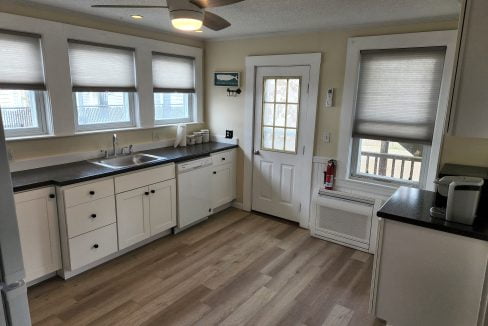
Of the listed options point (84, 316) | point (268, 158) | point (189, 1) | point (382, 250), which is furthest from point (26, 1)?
point (382, 250)

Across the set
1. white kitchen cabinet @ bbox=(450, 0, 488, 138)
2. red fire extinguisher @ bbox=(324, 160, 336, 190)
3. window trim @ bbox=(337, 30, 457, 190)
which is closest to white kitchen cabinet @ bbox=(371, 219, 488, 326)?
white kitchen cabinet @ bbox=(450, 0, 488, 138)

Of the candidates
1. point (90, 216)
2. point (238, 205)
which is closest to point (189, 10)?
point (90, 216)

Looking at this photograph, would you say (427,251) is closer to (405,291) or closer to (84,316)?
Answer: (405,291)

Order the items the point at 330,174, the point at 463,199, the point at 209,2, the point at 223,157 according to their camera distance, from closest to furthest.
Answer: the point at 209,2
the point at 463,199
the point at 330,174
the point at 223,157

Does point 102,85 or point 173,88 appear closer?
point 102,85

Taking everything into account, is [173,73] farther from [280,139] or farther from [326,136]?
[326,136]

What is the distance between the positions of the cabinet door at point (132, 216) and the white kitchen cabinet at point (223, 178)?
1.05m

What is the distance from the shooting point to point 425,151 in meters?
3.16

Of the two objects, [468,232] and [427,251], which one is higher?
[468,232]

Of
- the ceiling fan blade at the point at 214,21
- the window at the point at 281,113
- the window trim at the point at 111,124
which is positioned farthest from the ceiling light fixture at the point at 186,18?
the window at the point at 281,113

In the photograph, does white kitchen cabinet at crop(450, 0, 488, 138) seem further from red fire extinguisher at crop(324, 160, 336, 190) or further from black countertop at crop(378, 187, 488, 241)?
red fire extinguisher at crop(324, 160, 336, 190)

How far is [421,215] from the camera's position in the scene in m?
2.11

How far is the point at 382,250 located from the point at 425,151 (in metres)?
1.45

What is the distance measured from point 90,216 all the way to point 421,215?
2629mm
